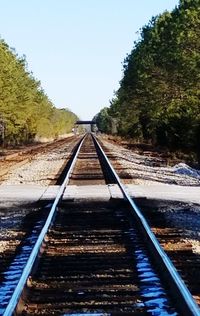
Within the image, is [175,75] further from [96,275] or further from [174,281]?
[174,281]

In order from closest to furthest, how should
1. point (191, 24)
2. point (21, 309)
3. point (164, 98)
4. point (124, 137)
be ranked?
A: point (21, 309)
point (191, 24)
point (164, 98)
point (124, 137)

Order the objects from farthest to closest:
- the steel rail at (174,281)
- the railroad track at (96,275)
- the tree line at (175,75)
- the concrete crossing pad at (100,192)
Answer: the tree line at (175,75) → the concrete crossing pad at (100,192) → the railroad track at (96,275) → the steel rail at (174,281)

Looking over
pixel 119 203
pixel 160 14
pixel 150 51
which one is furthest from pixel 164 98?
pixel 119 203

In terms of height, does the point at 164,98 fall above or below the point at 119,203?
above

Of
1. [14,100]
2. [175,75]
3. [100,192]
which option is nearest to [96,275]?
[100,192]

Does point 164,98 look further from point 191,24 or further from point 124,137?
point 124,137

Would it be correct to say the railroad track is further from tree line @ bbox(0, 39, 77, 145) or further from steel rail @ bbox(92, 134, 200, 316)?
tree line @ bbox(0, 39, 77, 145)

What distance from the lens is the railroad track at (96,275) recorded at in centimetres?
615

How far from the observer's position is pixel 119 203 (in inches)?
579

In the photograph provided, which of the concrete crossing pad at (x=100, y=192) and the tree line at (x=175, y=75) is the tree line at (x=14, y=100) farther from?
the concrete crossing pad at (x=100, y=192)

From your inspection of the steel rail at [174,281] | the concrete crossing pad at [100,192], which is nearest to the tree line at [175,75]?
the concrete crossing pad at [100,192]

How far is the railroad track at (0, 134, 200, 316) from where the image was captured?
6.15 meters

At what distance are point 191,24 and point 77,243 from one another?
1032 inches

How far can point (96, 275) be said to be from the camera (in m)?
7.55
